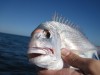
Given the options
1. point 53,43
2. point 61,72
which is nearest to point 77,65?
point 61,72

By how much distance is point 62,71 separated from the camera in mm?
3785

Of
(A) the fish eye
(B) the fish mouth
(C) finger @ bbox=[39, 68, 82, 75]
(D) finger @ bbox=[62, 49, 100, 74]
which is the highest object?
(A) the fish eye

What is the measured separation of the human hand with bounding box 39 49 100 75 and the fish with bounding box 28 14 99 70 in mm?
110

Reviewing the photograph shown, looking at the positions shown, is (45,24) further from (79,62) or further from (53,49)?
(79,62)

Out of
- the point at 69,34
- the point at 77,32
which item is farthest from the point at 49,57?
the point at 77,32

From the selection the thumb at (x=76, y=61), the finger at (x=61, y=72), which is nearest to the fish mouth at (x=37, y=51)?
the finger at (x=61, y=72)

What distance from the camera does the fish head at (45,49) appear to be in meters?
3.25

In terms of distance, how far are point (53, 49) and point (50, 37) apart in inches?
10.9

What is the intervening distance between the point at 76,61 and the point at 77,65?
8cm

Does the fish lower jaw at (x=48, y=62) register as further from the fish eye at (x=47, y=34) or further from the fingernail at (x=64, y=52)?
the fish eye at (x=47, y=34)

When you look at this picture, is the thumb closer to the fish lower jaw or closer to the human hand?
the human hand

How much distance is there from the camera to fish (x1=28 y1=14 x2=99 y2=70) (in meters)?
3.27

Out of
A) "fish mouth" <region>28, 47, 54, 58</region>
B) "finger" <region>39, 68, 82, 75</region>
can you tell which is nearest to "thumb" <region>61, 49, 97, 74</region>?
"finger" <region>39, 68, 82, 75</region>

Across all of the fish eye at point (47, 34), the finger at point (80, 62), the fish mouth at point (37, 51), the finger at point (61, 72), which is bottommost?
the finger at point (61, 72)
